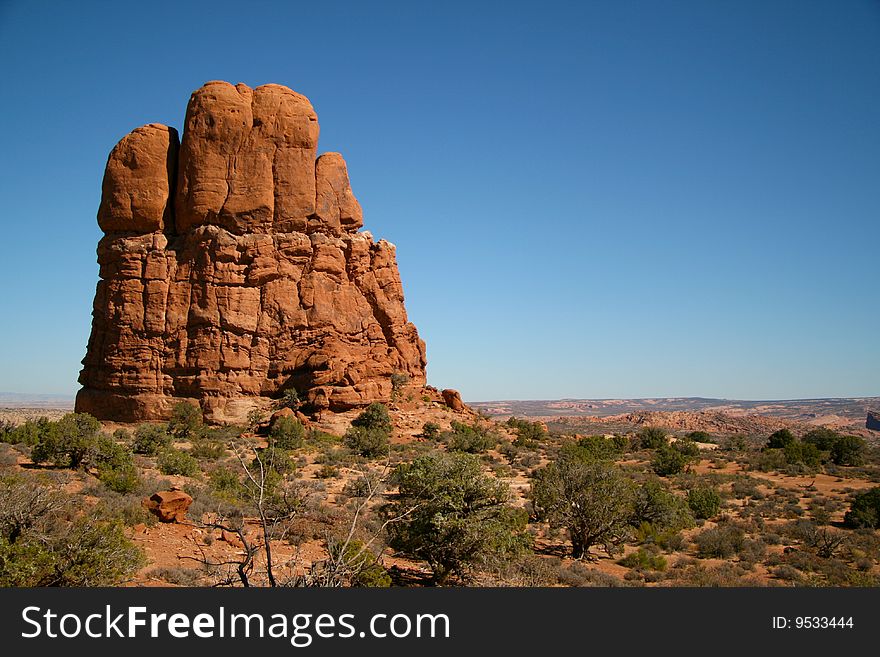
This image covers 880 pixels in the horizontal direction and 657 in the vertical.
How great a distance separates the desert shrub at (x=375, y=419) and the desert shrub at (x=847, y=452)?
25.8 m

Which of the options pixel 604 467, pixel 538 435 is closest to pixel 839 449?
pixel 538 435

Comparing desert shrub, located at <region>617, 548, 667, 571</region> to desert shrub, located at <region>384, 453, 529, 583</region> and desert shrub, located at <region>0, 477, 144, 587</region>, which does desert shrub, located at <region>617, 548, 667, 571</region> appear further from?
desert shrub, located at <region>0, 477, 144, 587</region>

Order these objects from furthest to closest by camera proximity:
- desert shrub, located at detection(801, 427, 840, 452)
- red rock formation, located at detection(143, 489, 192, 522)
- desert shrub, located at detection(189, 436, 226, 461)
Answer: desert shrub, located at detection(801, 427, 840, 452)
desert shrub, located at detection(189, 436, 226, 461)
red rock formation, located at detection(143, 489, 192, 522)

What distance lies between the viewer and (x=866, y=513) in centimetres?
1705

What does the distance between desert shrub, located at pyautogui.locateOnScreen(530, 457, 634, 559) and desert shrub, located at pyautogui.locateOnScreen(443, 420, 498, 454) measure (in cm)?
1381

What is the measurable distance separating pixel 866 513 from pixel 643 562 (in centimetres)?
903

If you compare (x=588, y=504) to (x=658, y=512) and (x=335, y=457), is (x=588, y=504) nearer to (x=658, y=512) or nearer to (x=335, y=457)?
(x=658, y=512)

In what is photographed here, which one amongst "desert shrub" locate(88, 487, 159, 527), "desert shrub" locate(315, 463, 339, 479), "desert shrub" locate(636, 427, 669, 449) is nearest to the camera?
"desert shrub" locate(88, 487, 159, 527)

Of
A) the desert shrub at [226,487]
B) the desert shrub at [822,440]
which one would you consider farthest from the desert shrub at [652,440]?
the desert shrub at [226,487]

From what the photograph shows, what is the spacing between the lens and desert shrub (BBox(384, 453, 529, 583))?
1065 centimetres

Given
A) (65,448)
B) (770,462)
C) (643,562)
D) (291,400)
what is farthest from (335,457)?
(770,462)

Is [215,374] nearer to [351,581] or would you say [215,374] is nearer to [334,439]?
[334,439]

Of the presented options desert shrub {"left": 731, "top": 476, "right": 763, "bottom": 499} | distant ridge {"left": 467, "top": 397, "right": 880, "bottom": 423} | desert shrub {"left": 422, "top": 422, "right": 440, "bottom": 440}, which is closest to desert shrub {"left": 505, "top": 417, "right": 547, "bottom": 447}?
desert shrub {"left": 422, "top": 422, "right": 440, "bottom": 440}
